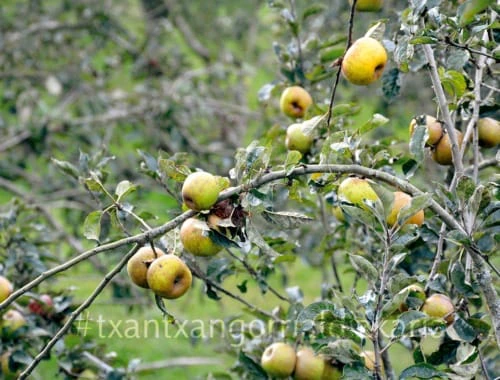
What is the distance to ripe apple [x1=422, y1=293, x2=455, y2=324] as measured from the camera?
1593 millimetres

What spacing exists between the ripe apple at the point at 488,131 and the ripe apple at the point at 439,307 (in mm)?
409

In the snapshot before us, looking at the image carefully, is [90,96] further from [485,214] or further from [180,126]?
[485,214]

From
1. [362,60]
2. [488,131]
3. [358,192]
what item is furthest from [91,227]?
[488,131]

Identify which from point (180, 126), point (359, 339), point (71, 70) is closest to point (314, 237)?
point (180, 126)

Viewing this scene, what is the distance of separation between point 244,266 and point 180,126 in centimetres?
203

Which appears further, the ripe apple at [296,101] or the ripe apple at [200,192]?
the ripe apple at [296,101]

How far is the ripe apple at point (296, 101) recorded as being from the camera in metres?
2.05

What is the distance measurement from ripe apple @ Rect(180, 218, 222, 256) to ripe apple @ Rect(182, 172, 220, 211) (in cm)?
6

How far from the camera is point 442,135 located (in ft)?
5.55

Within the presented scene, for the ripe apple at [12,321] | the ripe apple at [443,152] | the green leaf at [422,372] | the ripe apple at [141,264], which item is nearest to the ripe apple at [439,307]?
the green leaf at [422,372]

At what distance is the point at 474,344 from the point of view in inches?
61.9

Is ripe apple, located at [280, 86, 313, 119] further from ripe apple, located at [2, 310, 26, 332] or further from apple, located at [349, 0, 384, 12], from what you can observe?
ripe apple, located at [2, 310, 26, 332]

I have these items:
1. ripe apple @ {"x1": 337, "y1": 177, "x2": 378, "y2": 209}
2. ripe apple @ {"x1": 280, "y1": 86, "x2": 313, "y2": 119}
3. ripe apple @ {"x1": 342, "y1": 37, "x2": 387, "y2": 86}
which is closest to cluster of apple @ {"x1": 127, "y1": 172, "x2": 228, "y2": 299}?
ripe apple @ {"x1": 337, "y1": 177, "x2": 378, "y2": 209}

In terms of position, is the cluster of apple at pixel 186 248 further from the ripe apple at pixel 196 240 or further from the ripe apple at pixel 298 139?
the ripe apple at pixel 298 139
